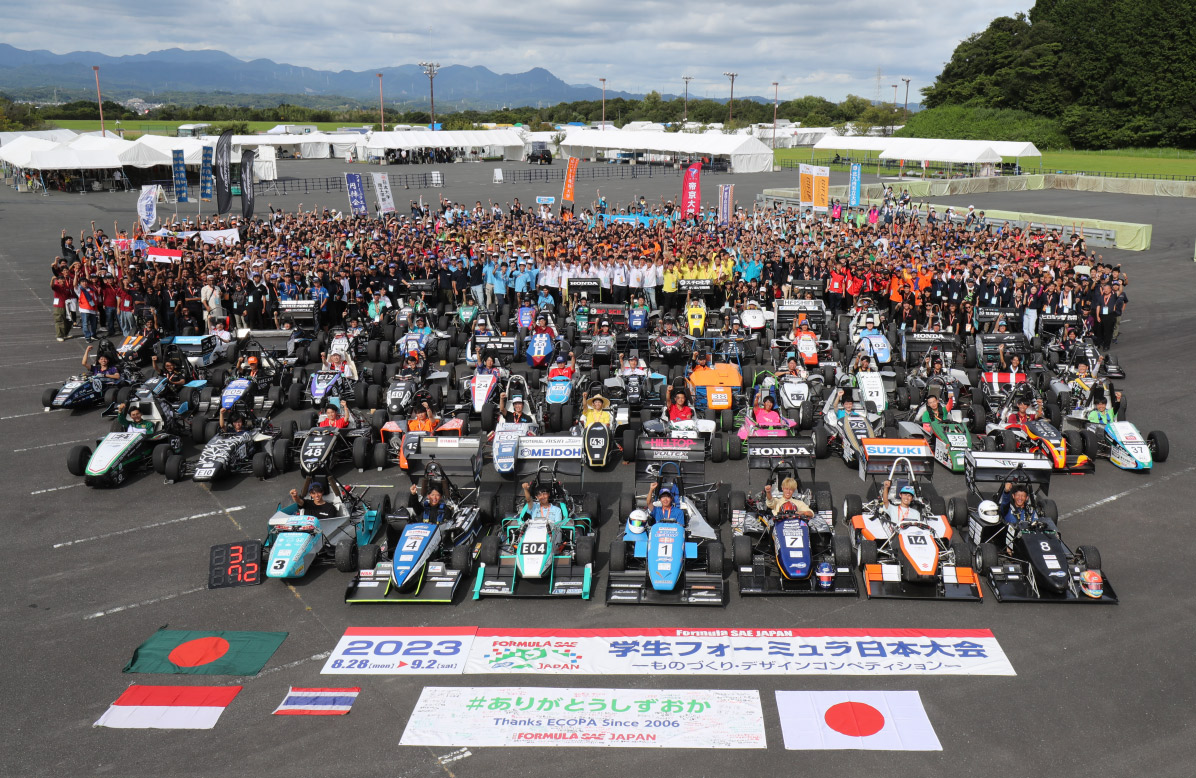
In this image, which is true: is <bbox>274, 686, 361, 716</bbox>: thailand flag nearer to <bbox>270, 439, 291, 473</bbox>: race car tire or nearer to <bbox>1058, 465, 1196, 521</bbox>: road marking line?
<bbox>270, 439, 291, 473</bbox>: race car tire

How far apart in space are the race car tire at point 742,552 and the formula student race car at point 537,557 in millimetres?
2028

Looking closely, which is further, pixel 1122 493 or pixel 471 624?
pixel 1122 493

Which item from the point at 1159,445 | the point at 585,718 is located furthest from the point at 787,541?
the point at 1159,445

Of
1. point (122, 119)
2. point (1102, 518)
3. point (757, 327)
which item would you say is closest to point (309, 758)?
point (1102, 518)

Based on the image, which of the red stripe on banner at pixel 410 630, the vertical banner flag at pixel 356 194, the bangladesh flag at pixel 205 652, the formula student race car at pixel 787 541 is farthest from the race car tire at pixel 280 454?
the vertical banner flag at pixel 356 194

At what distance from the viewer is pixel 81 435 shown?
61.8ft

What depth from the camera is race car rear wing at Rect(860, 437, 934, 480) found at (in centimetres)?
1409

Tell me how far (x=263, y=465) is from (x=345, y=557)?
4501mm

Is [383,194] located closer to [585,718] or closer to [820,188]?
[820,188]

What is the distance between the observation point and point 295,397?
65.5 ft

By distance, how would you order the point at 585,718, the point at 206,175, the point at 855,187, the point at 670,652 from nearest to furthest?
the point at 585,718 → the point at 670,652 → the point at 855,187 → the point at 206,175

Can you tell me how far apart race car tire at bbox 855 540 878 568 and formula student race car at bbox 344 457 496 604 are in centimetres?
568

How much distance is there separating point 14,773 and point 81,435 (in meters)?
11.9

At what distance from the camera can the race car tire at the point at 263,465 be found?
16.1 metres
